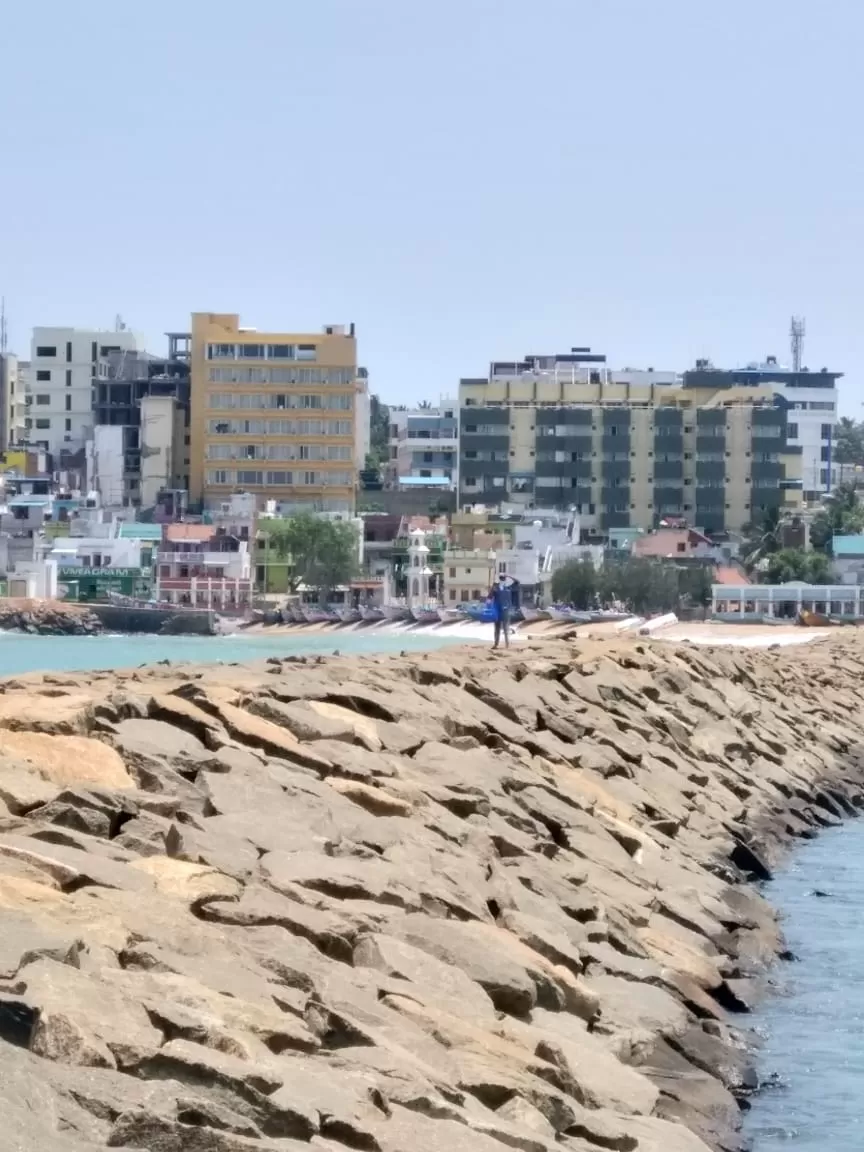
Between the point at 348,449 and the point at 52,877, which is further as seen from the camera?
the point at 348,449

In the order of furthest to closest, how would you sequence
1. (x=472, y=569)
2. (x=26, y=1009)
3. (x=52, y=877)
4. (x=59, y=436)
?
(x=59, y=436) → (x=472, y=569) → (x=52, y=877) → (x=26, y=1009)

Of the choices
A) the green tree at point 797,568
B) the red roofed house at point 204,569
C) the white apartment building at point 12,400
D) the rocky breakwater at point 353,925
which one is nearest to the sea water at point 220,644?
the red roofed house at point 204,569

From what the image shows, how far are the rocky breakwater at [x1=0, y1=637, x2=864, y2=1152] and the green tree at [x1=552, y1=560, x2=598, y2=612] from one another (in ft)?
301

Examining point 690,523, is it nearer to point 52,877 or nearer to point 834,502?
point 834,502

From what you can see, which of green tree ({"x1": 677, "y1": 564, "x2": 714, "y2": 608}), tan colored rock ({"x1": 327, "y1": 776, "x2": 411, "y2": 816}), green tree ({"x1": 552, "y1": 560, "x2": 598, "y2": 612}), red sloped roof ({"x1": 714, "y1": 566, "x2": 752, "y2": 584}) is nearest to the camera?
tan colored rock ({"x1": 327, "y1": 776, "x2": 411, "y2": 816})

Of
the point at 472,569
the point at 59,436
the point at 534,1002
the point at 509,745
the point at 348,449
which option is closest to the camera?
the point at 534,1002

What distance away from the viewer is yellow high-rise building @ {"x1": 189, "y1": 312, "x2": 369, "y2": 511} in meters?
122

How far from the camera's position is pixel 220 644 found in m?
90.9

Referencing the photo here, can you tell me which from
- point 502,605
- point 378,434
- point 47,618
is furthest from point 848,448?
point 502,605

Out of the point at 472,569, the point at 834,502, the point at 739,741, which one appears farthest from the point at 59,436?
the point at 739,741

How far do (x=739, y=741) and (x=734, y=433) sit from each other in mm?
103727

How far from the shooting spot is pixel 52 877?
7480mm

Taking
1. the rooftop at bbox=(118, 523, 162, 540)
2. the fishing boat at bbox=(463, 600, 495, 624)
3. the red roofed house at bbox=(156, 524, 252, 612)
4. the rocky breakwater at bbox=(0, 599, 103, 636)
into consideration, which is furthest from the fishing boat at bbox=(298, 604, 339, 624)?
the rooftop at bbox=(118, 523, 162, 540)

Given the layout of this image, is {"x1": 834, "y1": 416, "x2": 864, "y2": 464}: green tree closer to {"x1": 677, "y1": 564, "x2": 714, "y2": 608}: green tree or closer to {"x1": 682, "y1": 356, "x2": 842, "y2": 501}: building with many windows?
{"x1": 682, "y1": 356, "x2": 842, "y2": 501}: building with many windows
